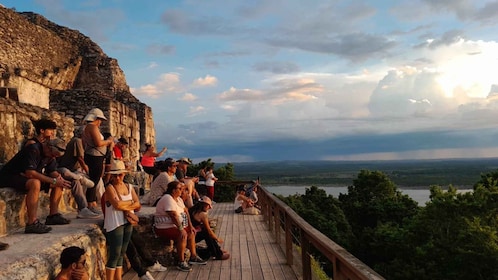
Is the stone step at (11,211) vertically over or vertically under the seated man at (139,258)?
over

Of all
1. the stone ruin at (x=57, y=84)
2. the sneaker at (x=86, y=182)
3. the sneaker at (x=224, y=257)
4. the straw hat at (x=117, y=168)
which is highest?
the stone ruin at (x=57, y=84)

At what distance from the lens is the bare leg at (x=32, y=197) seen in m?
4.02

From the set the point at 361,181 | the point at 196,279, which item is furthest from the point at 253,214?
the point at 361,181

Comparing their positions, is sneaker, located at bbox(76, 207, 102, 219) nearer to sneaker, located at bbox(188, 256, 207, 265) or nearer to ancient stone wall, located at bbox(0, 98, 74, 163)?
ancient stone wall, located at bbox(0, 98, 74, 163)

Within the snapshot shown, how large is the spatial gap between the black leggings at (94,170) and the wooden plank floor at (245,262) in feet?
3.60

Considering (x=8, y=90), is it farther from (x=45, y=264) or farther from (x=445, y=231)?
(x=445, y=231)

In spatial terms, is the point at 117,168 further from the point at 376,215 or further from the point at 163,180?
the point at 376,215

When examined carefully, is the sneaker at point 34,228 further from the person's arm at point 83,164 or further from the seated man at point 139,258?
the person's arm at point 83,164

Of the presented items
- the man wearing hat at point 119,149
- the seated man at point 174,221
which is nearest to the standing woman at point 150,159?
the man wearing hat at point 119,149

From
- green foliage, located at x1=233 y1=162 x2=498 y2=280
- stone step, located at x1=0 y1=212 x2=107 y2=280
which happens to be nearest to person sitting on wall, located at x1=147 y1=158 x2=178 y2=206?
stone step, located at x1=0 y1=212 x2=107 y2=280

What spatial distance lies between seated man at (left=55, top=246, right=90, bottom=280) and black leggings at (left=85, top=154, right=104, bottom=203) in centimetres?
243

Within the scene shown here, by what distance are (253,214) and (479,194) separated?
55.0 feet

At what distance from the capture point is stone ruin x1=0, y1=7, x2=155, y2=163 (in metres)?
5.83

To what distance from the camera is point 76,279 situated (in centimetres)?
316
